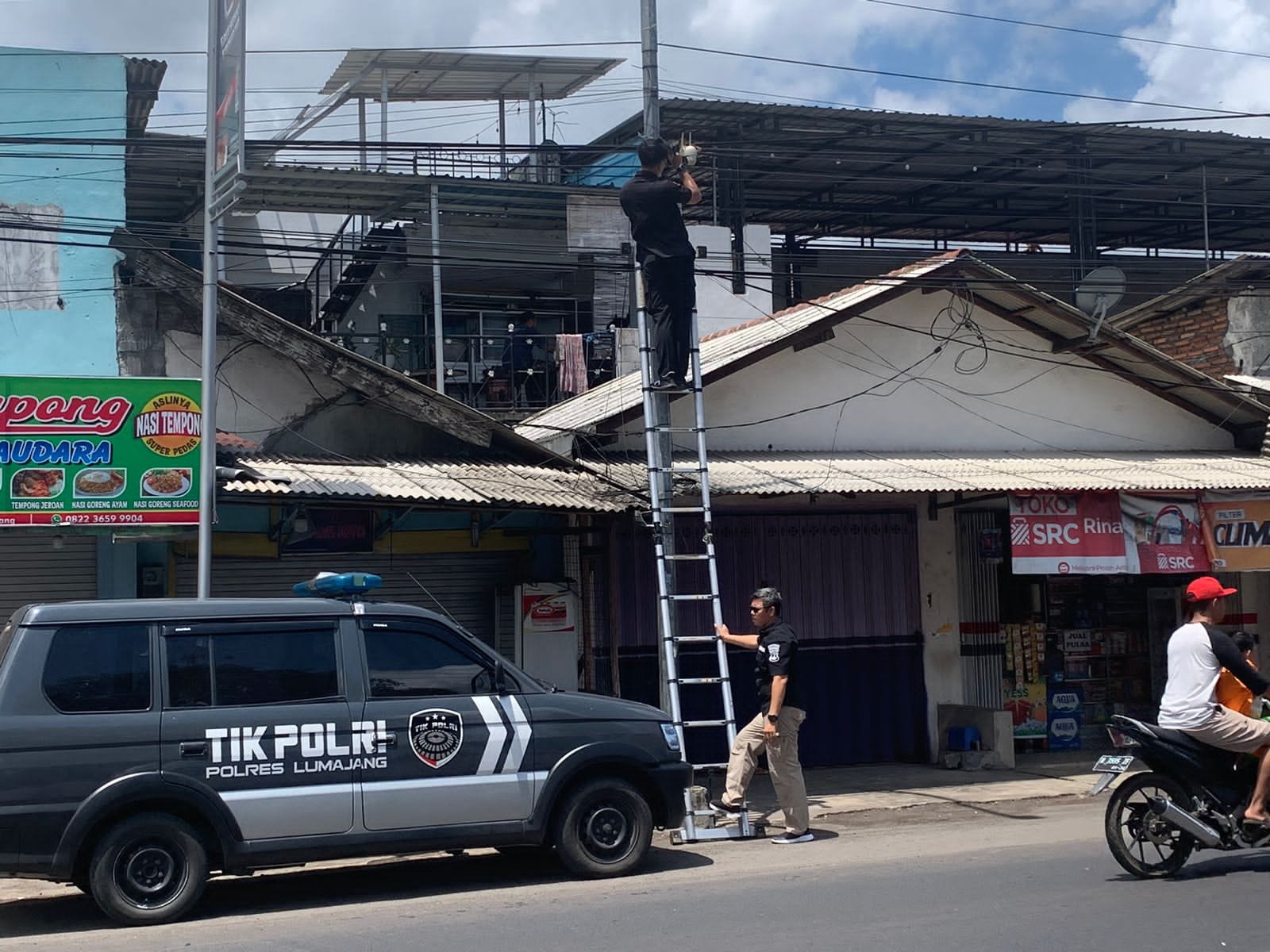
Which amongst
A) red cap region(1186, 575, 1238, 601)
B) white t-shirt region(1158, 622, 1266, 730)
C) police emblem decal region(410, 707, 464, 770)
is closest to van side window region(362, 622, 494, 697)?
police emblem decal region(410, 707, 464, 770)

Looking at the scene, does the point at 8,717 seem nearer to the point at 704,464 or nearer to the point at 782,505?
the point at 704,464

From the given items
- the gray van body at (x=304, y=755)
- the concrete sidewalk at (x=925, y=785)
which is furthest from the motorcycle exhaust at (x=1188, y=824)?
the concrete sidewalk at (x=925, y=785)

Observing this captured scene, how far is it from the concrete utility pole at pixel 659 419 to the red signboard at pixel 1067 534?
381 centimetres

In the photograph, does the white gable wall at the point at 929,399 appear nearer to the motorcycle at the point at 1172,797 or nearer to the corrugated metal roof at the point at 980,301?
the corrugated metal roof at the point at 980,301

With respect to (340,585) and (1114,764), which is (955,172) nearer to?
(1114,764)

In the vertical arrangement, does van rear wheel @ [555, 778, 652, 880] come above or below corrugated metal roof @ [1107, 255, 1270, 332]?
below

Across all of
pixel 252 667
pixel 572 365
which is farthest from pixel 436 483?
pixel 572 365

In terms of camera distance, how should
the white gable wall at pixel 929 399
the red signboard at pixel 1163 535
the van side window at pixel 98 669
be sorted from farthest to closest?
the white gable wall at pixel 929 399, the red signboard at pixel 1163 535, the van side window at pixel 98 669

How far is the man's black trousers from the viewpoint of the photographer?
1138 centimetres

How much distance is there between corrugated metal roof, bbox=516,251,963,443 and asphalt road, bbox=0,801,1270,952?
513 centimetres

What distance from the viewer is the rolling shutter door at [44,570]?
39.2 ft

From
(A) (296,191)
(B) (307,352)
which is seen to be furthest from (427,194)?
(B) (307,352)

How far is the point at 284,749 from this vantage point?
8070mm

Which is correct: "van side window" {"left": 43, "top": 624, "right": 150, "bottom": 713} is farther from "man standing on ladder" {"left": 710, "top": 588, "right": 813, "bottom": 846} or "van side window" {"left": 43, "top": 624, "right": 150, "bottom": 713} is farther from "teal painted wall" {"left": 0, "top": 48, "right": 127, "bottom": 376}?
"teal painted wall" {"left": 0, "top": 48, "right": 127, "bottom": 376}
